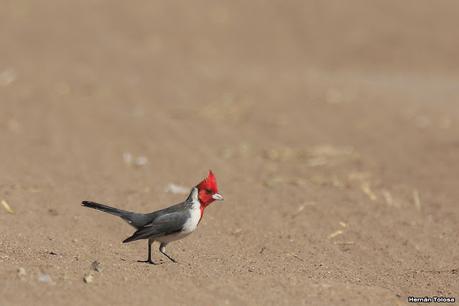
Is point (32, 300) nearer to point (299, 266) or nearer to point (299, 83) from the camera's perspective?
point (299, 266)

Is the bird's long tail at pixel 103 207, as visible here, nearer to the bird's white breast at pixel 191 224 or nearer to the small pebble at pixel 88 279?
the bird's white breast at pixel 191 224

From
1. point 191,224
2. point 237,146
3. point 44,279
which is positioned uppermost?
point 44,279

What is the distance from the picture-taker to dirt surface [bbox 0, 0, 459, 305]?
716 centimetres

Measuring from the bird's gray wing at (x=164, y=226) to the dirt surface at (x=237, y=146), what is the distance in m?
0.34

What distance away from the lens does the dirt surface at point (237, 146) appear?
7.16 meters

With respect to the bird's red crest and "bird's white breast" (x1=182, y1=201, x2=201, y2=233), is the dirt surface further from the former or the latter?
the bird's red crest

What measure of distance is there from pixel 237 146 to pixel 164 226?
6004 millimetres

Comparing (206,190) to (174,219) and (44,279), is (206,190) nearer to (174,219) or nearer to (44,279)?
(174,219)

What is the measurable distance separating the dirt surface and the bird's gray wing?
13.4 inches

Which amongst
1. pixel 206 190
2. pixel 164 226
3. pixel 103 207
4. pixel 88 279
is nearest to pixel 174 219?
pixel 164 226

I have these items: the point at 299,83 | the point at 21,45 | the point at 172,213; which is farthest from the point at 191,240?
the point at 21,45

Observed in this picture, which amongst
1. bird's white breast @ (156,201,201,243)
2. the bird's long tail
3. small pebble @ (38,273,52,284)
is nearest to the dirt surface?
small pebble @ (38,273,52,284)

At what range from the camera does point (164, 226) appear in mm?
7344

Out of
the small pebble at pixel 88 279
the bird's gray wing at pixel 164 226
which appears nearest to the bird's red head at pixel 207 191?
the bird's gray wing at pixel 164 226
